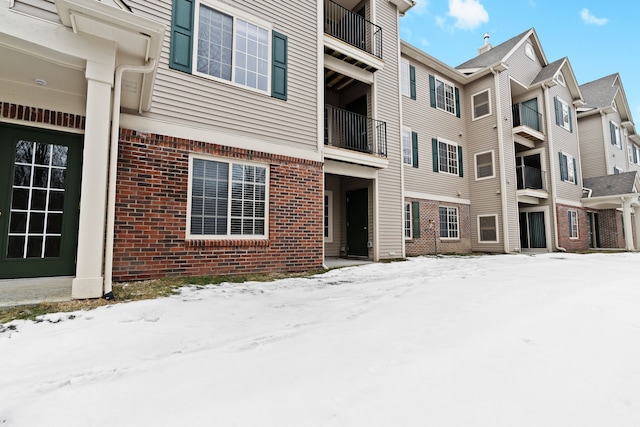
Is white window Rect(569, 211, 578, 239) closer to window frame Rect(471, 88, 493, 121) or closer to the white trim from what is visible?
the white trim

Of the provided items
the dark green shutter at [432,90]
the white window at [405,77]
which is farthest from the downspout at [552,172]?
the white window at [405,77]

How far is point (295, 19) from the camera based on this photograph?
6.95 metres

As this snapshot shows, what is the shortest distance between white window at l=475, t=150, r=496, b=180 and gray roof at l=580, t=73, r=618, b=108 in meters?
11.0

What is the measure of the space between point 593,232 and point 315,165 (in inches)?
708

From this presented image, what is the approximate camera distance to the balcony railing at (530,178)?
1296 centimetres

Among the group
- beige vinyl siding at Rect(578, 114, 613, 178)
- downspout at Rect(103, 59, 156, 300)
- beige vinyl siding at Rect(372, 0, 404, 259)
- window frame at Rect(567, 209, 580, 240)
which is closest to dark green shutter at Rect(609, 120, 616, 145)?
beige vinyl siding at Rect(578, 114, 613, 178)

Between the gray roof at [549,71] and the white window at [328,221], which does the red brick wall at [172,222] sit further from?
the gray roof at [549,71]

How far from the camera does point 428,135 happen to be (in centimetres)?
1173

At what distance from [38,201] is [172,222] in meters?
1.80

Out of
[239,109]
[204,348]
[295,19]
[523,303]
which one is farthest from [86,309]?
[295,19]

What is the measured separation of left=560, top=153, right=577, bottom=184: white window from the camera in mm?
14582

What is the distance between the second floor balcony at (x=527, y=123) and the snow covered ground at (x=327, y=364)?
1130cm

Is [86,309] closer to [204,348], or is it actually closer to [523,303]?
[204,348]

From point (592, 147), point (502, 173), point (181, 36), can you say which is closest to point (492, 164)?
point (502, 173)
